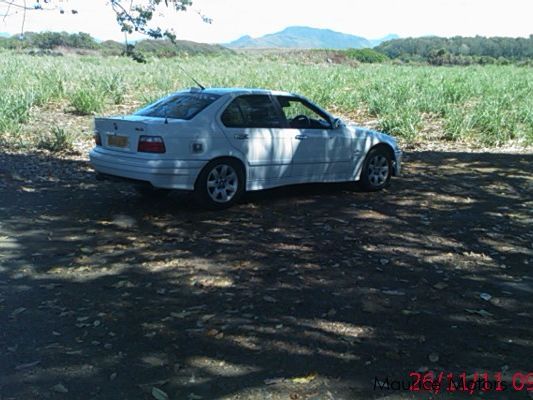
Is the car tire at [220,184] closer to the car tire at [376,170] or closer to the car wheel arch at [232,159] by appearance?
the car wheel arch at [232,159]

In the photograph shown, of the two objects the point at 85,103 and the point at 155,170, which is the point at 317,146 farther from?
the point at 85,103

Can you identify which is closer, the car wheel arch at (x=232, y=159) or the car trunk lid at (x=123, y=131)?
the car trunk lid at (x=123, y=131)

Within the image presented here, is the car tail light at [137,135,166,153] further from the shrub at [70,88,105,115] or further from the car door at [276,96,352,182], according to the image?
the shrub at [70,88,105,115]

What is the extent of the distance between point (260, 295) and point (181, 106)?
3605mm

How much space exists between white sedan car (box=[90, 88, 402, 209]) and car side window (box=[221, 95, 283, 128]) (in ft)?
0.04

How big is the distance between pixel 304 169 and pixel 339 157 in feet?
2.08

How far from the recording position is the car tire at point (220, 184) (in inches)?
297

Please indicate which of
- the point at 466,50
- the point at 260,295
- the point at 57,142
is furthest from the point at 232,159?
the point at 466,50

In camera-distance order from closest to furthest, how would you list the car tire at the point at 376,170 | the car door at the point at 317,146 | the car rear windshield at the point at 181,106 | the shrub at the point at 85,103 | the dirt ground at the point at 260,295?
the dirt ground at the point at 260,295 < the car rear windshield at the point at 181,106 < the car door at the point at 317,146 < the car tire at the point at 376,170 < the shrub at the point at 85,103

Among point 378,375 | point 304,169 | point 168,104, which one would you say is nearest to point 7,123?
point 168,104

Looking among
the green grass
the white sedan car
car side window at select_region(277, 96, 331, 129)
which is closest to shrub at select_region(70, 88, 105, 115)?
the green grass

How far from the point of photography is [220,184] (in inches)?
304

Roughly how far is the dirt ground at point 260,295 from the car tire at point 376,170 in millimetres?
484

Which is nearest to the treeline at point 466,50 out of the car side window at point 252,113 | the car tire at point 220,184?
the car side window at point 252,113
